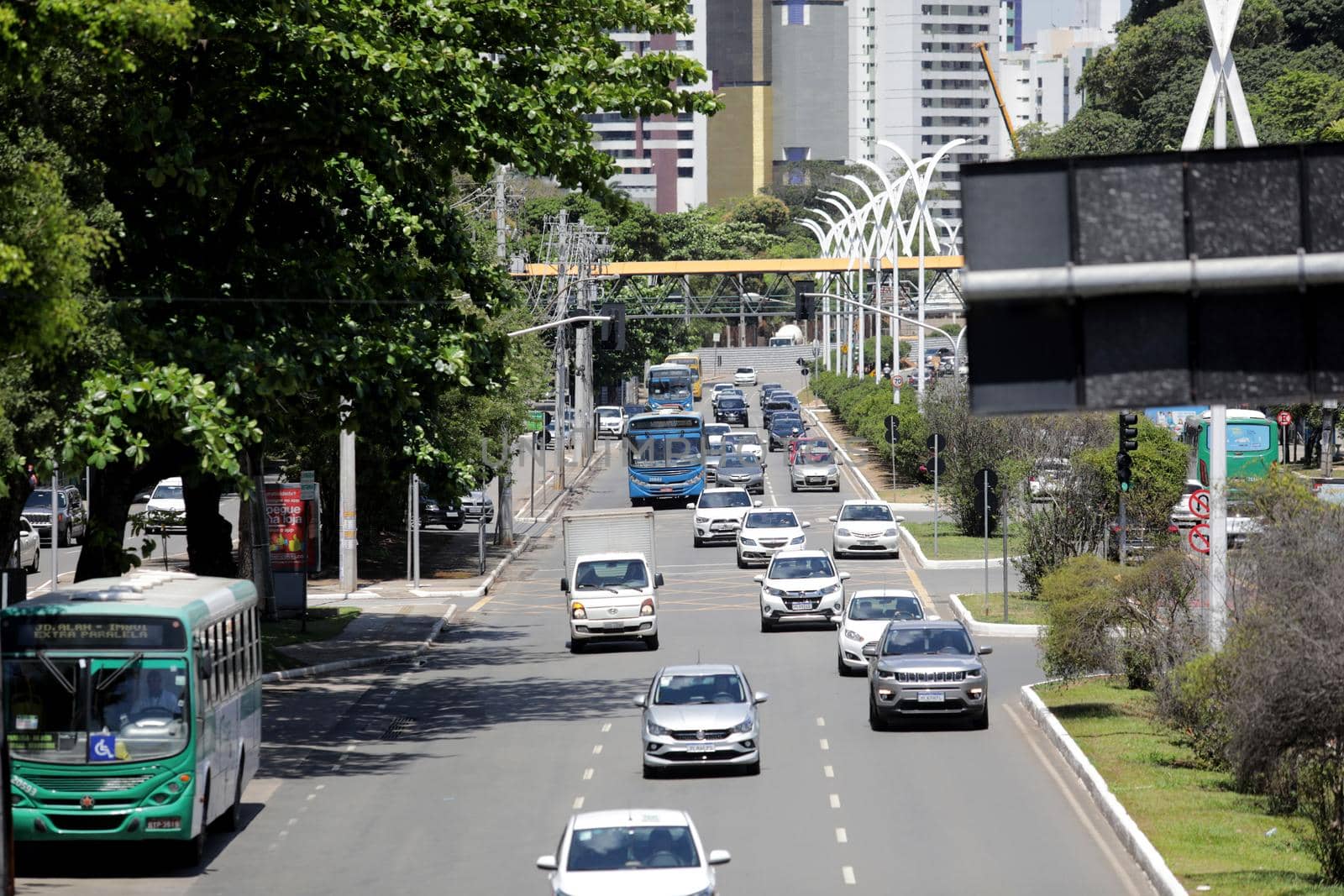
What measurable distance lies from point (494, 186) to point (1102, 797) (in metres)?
49.0

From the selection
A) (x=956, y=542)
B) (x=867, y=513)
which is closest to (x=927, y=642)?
(x=867, y=513)

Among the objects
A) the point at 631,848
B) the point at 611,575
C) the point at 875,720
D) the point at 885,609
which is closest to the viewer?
the point at 631,848

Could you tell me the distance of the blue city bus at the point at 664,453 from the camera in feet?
210

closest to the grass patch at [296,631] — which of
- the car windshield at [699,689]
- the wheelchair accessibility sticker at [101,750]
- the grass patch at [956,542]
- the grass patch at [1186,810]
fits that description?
the car windshield at [699,689]

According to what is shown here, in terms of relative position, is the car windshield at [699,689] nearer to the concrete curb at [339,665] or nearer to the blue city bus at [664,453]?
the concrete curb at [339,665]

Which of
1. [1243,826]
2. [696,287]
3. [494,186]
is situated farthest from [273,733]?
[696,287]

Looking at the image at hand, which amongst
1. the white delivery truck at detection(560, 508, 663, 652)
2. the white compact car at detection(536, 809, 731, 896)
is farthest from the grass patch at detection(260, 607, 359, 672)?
the white compact car at detection(536, 809, 731, 896)

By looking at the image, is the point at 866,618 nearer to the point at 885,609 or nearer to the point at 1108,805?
the point at 885,609

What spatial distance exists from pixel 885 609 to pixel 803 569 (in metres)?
6.33

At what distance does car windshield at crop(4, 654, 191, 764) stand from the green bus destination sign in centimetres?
12

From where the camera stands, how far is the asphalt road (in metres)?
17.7

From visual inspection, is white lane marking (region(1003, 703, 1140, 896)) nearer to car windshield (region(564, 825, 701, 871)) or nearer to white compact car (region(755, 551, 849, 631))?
car windshield (region(564, 825, 701, 871))

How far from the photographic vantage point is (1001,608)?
37688mm

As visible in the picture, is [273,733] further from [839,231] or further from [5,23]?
[839,231]
